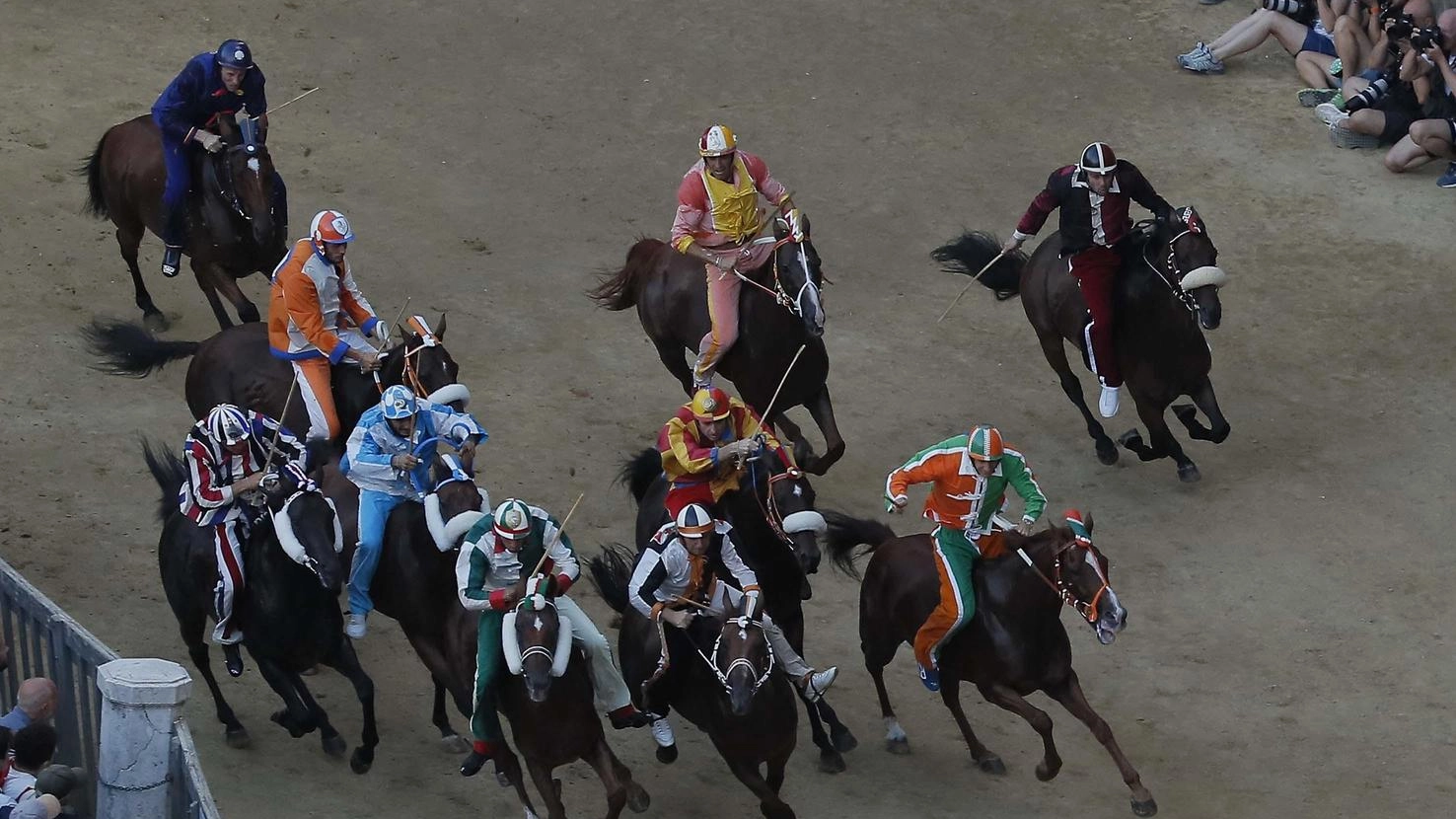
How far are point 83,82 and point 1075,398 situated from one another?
926 cm

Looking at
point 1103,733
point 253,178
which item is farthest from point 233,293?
point 1103,733

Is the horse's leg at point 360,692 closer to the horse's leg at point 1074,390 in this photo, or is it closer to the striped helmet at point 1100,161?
the striped helmet at point 1100,161

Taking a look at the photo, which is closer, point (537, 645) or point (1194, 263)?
point (537, 645)

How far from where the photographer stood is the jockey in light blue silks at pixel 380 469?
10336mm

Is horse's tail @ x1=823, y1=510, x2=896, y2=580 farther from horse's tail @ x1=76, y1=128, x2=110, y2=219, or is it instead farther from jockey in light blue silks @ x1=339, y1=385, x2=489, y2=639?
horse's tail @ x1=76, y1=128, x2=110, y2=219

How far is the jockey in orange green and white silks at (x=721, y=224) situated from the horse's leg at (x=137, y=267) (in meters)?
4.14

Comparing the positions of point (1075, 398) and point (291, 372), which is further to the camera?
point (1075, 398)

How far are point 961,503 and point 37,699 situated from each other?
4.40 metres

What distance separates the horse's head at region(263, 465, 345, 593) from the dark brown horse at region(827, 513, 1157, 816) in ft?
9.10

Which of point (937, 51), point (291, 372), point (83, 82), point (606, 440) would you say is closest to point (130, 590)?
point (291, 372)

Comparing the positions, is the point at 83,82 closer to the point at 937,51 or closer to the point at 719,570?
the point at 937,51

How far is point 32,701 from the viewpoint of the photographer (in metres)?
7.99

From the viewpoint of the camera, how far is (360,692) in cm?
1009

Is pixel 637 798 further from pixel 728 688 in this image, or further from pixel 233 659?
pixel 233 659
